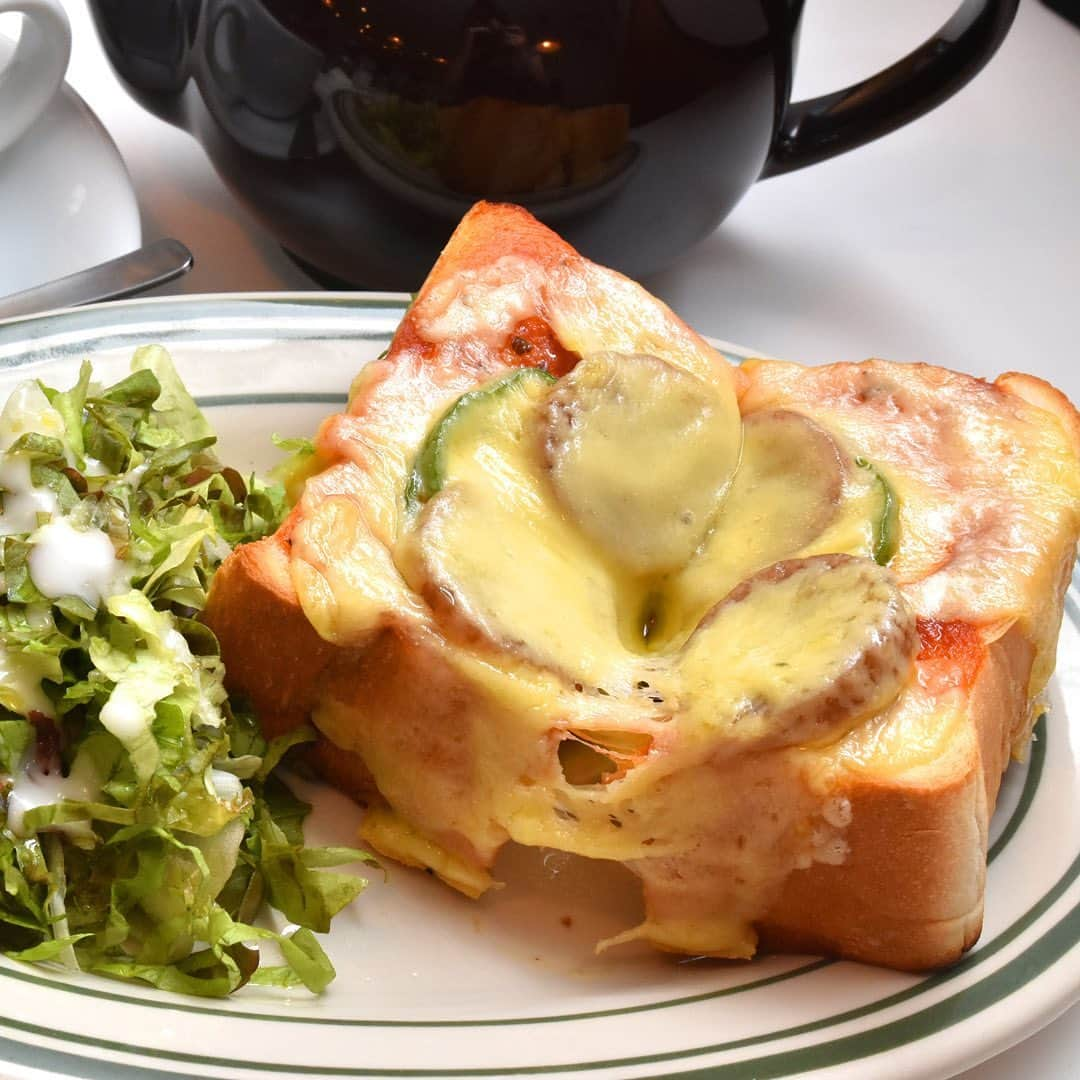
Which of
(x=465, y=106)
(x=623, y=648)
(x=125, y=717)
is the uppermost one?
(x=465, y=106)

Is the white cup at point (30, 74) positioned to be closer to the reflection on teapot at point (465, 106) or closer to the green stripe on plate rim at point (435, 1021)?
the reflection on teapot at point (465, 106)

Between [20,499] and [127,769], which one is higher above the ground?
[20,499]

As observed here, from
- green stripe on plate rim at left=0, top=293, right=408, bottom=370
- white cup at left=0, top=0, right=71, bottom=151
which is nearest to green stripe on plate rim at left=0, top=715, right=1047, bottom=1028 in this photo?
green stripe on plate rim at left=0, top=293, right=408, bottom=370

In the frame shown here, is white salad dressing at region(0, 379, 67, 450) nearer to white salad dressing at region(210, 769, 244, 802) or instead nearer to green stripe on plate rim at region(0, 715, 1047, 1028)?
white salad dressing at region(210, 769, 244, 802)

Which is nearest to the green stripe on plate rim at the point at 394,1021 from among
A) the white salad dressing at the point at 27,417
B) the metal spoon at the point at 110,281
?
the white salad dressing at the point at 27,417

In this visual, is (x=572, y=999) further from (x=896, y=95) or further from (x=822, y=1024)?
(x=896, y=95)

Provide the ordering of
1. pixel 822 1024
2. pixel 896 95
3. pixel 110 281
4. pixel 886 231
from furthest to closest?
pixel 886 231
pixel 896 95
pixel 110 281
pixel 822 1024

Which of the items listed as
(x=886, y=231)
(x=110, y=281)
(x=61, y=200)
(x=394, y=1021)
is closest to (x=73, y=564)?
(x=394, y=1021)

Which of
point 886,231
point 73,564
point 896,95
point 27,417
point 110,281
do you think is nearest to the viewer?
point 73,564

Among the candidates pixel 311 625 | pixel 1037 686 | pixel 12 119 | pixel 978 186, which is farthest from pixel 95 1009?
pixel 978 186
